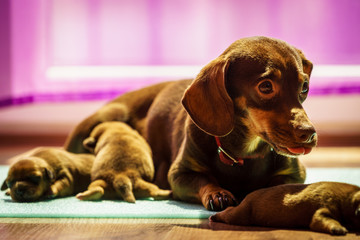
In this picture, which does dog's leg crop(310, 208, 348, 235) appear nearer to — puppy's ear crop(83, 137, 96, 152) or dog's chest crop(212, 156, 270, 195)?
dog's chest crop(212, 156, 270, 195)

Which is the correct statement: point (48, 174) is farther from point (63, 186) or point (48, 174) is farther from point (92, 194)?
point (92, 194)

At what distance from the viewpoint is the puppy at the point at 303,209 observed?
1.88 metres

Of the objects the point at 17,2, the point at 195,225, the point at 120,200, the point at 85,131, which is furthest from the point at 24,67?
the point at 195,225

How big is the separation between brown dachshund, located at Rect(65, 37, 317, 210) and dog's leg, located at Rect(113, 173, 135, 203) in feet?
0.67

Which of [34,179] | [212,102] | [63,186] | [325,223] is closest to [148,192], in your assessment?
[63,186]

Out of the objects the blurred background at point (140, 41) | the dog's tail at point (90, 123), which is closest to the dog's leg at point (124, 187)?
the dog's tail at point (90, 123)

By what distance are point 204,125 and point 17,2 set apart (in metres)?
3.35

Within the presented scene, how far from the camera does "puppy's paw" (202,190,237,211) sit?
2268mm

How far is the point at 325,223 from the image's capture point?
1.86 metres

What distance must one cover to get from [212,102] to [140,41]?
113 inches

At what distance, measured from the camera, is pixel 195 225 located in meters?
2.09

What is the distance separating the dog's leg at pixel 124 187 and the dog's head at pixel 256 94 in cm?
55

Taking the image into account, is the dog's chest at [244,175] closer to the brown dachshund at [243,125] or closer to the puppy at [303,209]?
the brown dachshund at [243,125]

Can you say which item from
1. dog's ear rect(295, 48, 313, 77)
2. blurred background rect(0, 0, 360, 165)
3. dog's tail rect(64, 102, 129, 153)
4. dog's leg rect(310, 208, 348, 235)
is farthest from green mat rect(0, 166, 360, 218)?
blurred background rect(0, 0, 360, 165)
